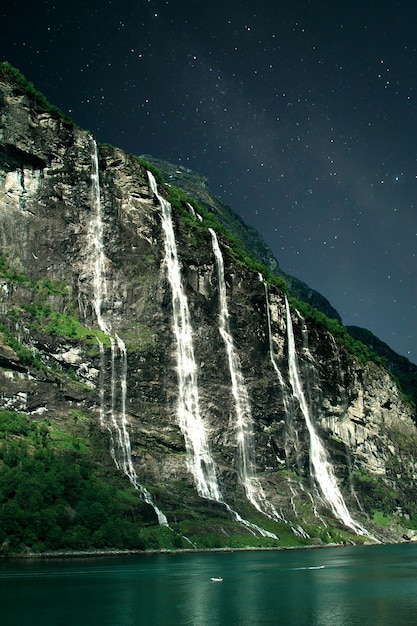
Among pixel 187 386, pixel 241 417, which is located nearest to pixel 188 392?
pixel 187 386

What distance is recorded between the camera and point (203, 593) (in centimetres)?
3559

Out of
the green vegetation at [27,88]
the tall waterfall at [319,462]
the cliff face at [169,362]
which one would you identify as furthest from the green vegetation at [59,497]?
the green vegetation at [27,88]

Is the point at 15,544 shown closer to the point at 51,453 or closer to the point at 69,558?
the point at 69,558

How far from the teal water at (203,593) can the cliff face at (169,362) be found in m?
18.4

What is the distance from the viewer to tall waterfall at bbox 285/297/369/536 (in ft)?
300

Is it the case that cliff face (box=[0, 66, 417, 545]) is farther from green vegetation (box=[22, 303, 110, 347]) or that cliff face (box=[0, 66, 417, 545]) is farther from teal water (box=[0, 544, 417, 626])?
teal water (box=[0, 544, 417, 626])

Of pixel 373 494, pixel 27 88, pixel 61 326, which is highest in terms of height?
pixel 27 88

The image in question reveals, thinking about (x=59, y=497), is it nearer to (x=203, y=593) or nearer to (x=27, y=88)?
(x=203, y=593)

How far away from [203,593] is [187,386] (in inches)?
2021

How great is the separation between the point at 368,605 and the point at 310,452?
65539 mm

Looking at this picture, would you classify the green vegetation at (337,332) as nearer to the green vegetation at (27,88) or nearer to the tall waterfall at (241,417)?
the tall waterfall at (241,417)

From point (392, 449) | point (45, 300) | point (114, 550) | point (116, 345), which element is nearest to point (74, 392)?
point (116, 345)

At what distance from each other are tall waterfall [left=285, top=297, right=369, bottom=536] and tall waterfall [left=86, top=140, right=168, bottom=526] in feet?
103

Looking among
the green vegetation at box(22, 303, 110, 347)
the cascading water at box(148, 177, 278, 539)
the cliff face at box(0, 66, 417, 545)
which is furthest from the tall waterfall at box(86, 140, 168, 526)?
the cascading water at box(148, 177, 278, 539)
